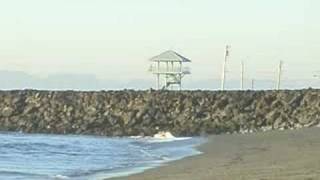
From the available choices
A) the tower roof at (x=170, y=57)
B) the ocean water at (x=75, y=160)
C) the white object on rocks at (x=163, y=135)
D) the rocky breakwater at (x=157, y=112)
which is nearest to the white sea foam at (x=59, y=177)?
the ocean water at (x=75, y=160)

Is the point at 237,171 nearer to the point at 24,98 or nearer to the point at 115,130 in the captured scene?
the point at 115,130

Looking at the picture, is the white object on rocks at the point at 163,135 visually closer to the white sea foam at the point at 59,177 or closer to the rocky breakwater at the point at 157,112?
the rocky breakwater at the point at 157,112

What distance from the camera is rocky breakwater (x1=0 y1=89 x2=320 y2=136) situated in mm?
44219

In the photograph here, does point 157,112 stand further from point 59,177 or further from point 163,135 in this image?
point 59,177

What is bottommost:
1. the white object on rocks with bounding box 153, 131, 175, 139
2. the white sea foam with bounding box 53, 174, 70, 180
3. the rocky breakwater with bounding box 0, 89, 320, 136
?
the white object on rocks with bounding box 153, 131, 175, 139

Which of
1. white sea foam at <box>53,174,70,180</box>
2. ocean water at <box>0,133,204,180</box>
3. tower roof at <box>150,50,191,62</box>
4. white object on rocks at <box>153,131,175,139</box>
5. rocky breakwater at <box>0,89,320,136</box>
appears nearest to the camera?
white sea foam at <box>53,174,70,180</box>

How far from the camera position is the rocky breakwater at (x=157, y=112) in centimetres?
4422

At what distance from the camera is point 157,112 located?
48656 millimetres

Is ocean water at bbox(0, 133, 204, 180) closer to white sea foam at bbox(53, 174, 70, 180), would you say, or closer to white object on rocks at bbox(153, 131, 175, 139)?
white sea foam at bbox(53, 174, 70, 180)

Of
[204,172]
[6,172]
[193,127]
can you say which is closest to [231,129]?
[193,127]

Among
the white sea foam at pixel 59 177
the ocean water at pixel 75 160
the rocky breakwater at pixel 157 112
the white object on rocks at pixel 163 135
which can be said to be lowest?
the white object on rocks at pixel 163 135

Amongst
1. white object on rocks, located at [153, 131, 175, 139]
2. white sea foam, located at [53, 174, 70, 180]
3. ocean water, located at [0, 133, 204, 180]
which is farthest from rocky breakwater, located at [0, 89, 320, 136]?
white sea foam, located at [53, 174, 70, 180]

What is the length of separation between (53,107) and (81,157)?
2636cm

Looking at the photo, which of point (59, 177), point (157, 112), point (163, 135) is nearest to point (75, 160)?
point (59, 177)
